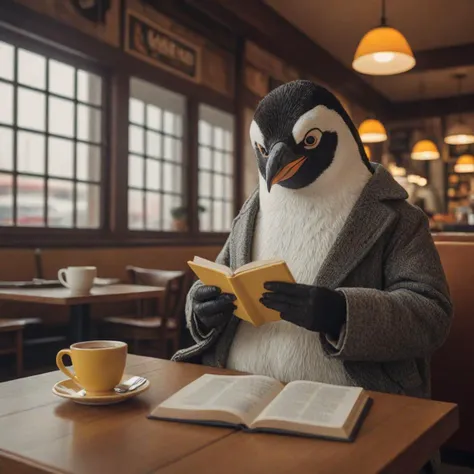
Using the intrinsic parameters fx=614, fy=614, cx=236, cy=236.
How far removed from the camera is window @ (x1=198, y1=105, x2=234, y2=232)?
5887 millimetres

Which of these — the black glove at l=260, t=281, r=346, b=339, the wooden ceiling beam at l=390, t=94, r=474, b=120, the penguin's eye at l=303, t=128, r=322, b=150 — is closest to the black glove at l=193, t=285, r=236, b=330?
the black glove at l=260, t=281, r=346, b=339

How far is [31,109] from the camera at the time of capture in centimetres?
405

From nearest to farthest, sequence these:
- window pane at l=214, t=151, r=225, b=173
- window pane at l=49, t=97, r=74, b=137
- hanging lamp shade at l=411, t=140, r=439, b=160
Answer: window pane at l=49, t=97, r=74, b=137
window pane at l=214, t=151, r=225, b=173
hanging lamp shade at l=411, t=140, r=439, b=160

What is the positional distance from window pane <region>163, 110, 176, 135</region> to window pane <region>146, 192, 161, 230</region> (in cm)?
61

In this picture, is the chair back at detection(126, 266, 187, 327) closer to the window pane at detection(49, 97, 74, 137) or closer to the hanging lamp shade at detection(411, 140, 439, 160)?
the window pane at detection(49, 97, 74, 137)

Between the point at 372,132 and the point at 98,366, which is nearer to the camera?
the point at 98,366

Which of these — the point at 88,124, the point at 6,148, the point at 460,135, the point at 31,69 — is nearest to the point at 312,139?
the point at 6,148

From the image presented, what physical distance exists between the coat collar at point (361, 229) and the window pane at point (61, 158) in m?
3.20

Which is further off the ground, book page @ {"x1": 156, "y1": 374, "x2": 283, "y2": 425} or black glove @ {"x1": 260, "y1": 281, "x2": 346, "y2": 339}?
black glove @ {"x1": 260, "y1": 281, "x2": 346, "y2": 339}

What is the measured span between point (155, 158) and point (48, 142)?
121 centimetres

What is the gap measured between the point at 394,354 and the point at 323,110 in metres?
0.51

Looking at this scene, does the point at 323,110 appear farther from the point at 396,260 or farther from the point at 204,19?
the point at 204,19

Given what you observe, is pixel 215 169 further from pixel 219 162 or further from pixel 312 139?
pixel 312 139

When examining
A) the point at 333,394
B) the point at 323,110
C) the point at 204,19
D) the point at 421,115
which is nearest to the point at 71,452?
the point at 333,394
